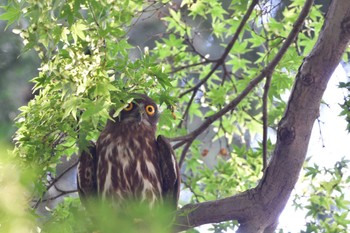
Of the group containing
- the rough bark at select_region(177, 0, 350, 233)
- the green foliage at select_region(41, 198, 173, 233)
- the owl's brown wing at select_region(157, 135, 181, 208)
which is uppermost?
the owl's brown wing at select_region(157, 135, 181, 208)

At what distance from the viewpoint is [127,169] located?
Result: 2838 millimetres

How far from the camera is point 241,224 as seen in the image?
2.41 metres

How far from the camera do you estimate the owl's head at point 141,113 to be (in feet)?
9.63

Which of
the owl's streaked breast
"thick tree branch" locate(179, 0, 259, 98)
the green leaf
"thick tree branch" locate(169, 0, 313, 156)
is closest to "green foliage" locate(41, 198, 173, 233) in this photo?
the green leaf

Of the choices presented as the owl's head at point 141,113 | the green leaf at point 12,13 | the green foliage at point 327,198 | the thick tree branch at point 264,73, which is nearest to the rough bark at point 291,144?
the thick tree branch at point 264,73

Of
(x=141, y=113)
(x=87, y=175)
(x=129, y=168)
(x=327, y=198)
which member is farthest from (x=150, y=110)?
(x=327, y=198)

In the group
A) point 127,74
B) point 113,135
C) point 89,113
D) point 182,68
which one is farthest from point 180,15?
point 89,113

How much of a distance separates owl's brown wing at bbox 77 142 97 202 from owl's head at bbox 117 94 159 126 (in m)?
0.21

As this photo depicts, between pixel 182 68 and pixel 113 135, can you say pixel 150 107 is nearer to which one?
pixel 113 135

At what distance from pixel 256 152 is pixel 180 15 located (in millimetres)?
904

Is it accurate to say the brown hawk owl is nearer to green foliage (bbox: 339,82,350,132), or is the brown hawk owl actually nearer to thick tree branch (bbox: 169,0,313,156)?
thick tree branch (bbox: 169,0,313,156)

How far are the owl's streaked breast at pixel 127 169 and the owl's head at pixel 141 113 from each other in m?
0.09

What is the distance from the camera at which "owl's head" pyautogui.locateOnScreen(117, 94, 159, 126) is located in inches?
116

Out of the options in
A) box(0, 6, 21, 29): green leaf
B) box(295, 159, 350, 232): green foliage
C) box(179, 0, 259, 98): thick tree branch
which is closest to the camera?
box(0, 6, 21, 29): green leaf
